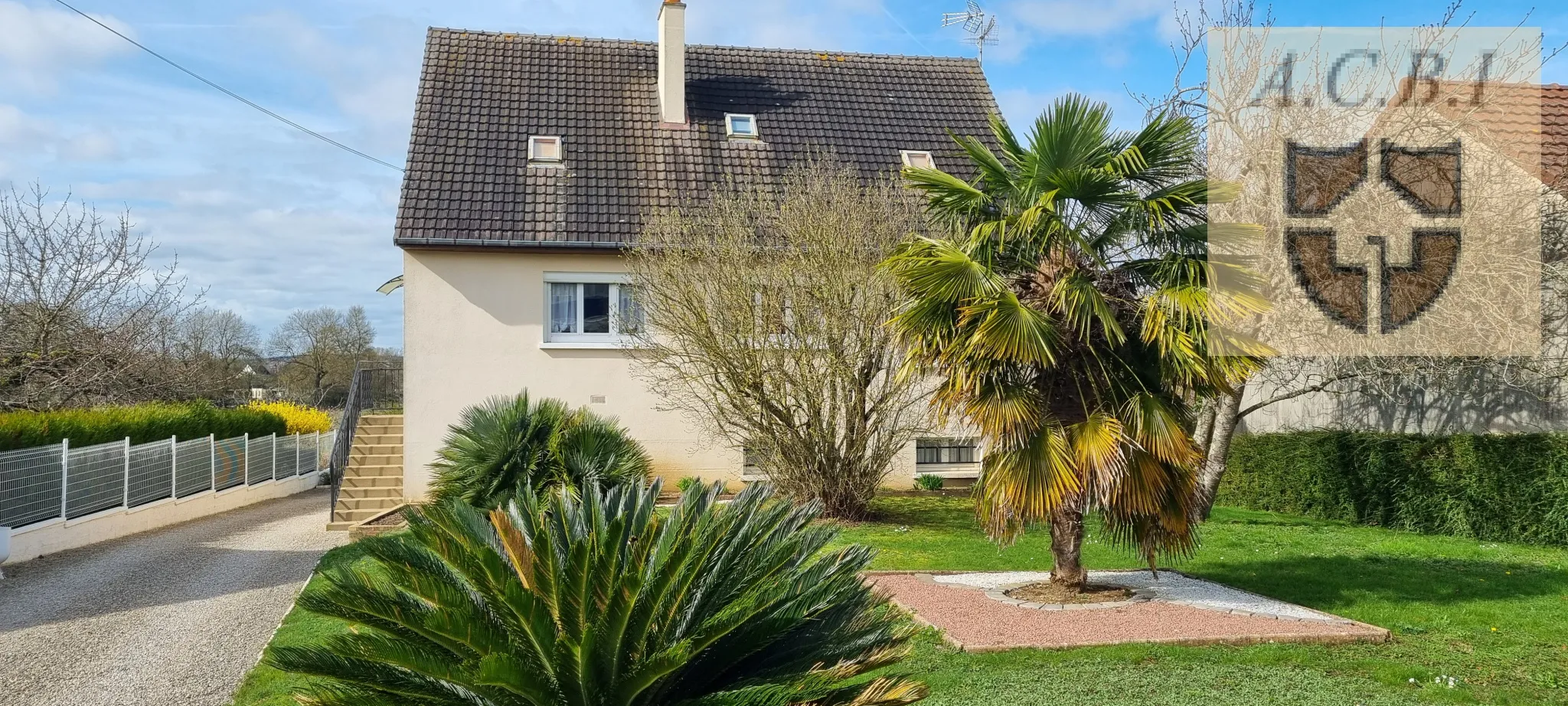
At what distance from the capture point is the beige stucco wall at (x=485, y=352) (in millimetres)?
17375

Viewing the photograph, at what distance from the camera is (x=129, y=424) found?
18094mm

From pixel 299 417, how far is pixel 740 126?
16.9 metres

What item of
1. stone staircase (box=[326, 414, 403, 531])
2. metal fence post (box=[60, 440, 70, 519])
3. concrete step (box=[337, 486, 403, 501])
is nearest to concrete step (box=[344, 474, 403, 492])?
stone staircase (box=[326, 414, 403, 531])

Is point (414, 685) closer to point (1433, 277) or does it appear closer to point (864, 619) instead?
point (864, 619)

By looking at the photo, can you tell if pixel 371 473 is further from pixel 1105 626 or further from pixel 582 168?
pixel 1105 626

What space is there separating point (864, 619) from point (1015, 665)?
125 inches

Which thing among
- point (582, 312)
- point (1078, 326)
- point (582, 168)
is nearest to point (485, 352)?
point (582, 312)

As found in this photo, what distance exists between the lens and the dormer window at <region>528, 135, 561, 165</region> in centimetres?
1870

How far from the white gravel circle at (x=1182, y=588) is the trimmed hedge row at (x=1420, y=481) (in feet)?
17.2

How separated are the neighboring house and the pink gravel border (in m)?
8.11

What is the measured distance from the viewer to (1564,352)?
14195 mm

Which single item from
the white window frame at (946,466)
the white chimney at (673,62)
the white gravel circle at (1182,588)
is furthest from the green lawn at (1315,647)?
the white chimney at (673,62)

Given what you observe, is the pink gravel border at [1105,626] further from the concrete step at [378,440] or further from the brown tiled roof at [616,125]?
the concrete step at [378,440]

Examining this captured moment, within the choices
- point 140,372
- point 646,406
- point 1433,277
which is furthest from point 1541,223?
point 140,372
